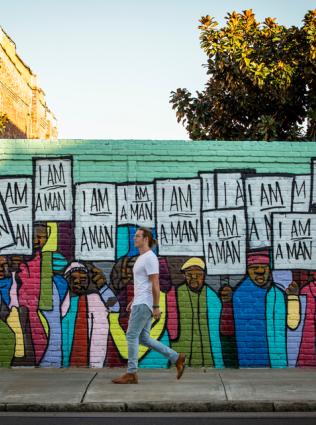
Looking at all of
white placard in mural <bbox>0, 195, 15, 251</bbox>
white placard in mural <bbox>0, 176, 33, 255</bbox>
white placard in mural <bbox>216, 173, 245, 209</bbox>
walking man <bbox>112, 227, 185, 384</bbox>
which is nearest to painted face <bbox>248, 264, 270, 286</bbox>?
white placard in mural <bbox>216, 173, 245, 209</bbox>

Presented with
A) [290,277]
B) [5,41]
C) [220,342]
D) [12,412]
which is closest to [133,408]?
[12,412]

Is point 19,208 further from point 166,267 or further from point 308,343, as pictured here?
point 308,343

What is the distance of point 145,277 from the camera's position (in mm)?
9195

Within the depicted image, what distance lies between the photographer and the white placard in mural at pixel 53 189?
10.6 m

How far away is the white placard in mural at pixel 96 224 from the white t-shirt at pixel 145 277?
1.44 metres

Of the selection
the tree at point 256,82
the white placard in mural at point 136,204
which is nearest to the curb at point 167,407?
the white placard in mural at point 136,204

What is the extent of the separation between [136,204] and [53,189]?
114 centimetres

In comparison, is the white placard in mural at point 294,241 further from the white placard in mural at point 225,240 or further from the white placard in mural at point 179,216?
the white placard in mural at point 179,216

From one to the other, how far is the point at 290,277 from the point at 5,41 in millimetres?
14227

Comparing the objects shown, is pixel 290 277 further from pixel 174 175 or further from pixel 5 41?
pixel 5 41

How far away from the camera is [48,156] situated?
10.6 metres

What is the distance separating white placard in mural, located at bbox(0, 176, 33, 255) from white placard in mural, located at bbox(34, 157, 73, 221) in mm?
109
